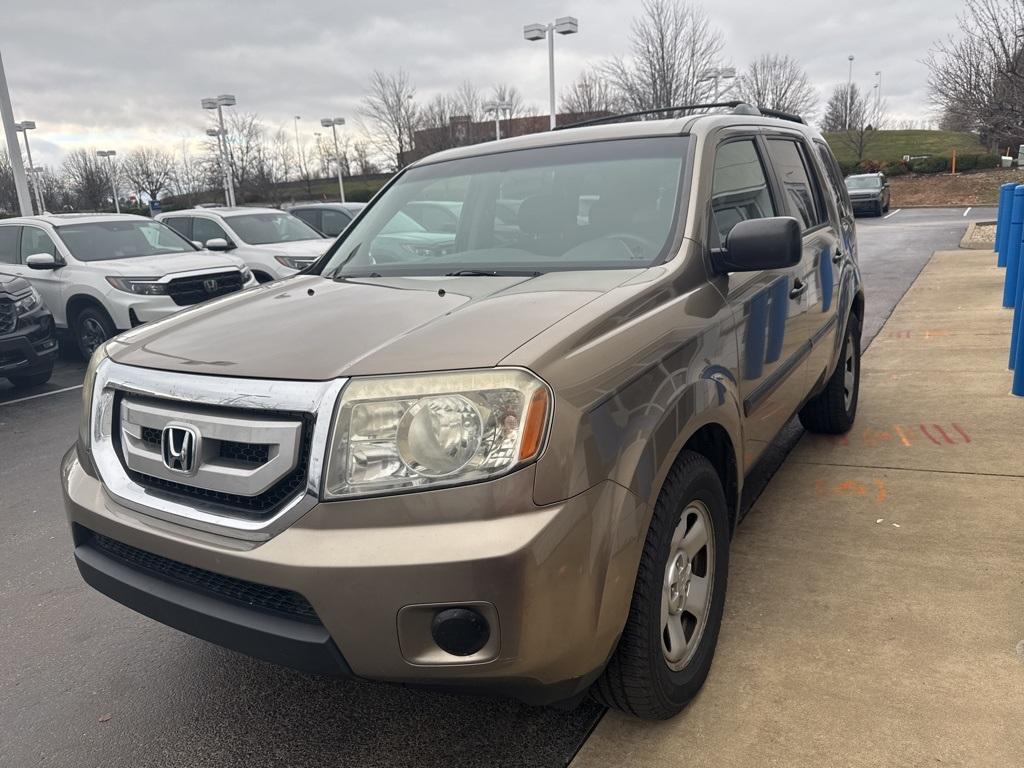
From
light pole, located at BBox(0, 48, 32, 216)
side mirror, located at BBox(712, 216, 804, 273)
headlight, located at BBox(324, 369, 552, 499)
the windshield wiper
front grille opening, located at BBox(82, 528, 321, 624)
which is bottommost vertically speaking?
front grille opening, located at BBox(82, 528, 321, 624)

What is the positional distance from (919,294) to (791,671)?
9587 millimetres

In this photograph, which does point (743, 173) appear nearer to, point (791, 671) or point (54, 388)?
point (791, 671)

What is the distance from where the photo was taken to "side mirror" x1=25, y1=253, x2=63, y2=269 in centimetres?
909

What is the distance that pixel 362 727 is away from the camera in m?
2.60

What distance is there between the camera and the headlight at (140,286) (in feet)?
29.0

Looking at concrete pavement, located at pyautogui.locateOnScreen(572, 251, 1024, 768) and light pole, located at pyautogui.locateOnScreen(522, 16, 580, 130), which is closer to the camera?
concrete pavement, located at pyautogui.locateOnScreen(572, 251, 1024, 768)

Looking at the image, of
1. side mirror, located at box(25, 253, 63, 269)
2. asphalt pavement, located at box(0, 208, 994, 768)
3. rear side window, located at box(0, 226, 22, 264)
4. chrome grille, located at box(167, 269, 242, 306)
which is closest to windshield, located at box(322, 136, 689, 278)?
asphalt pavement, located at box(0, 208, 994, 768)

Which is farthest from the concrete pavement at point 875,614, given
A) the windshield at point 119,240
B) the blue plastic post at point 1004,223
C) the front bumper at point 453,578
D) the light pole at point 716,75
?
the light pole at point 716,75

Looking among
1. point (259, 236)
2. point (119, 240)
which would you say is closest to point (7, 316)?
point (119, 240)

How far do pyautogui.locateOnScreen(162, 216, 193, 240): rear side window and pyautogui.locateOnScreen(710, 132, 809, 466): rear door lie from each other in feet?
36.5

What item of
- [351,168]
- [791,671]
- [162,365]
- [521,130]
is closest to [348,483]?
[162,365]

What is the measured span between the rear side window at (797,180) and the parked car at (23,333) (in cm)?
697

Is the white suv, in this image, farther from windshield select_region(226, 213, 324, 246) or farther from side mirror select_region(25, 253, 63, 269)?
windshield select_region(226, 213, 324, 246)

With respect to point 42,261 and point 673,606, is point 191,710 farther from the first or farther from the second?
point 42,261
